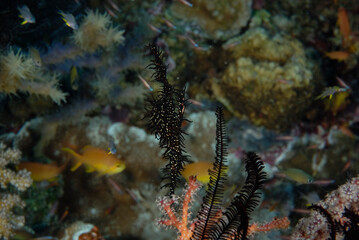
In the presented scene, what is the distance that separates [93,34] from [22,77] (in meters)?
1.17

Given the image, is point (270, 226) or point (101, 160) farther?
point (101, 160)

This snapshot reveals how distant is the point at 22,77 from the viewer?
3402 mm

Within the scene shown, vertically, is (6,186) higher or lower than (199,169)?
lower

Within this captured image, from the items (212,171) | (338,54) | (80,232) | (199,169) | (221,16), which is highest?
(338,54)

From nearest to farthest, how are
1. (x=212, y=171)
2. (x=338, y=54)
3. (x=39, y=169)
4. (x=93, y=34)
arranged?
(x=212, y=171)
(x=39, y=169)
(x=93, y=34)
(x=338, y=54)

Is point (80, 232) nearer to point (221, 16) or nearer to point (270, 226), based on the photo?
point (270, 226)

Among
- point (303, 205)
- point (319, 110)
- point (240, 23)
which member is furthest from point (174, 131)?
point (319, 110)

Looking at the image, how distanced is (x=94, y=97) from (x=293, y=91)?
11.1ft

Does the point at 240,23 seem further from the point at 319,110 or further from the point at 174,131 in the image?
the point at 174,131

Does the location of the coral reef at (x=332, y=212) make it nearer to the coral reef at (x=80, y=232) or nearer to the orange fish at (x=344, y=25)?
the coral reef at (x=80, y=232)

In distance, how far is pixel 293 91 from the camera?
4.16m

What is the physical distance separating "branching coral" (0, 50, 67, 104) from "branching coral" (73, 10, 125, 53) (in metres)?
0.71

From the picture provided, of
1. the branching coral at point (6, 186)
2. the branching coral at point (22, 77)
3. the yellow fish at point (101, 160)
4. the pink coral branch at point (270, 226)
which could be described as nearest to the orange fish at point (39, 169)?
the branching coral at point (6, 186)

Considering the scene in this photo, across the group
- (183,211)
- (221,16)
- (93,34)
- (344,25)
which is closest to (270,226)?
(183,211)
